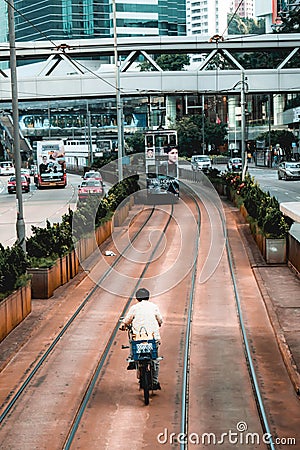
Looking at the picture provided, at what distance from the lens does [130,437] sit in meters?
11.6

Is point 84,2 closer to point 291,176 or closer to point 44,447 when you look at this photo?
point 291,176

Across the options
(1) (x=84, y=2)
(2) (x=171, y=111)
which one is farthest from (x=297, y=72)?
(1) (x=84, y=2)

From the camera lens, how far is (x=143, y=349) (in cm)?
1272

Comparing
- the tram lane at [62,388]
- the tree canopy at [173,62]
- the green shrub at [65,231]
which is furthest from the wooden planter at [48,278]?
the tree canopy at [173,62]

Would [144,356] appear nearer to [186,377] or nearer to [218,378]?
[186,377]

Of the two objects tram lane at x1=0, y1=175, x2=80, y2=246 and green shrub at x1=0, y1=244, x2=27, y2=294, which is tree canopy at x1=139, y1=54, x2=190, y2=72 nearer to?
tram lane at x1=0, y1=175, x2=80, y2=246

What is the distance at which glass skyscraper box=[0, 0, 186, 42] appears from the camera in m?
153

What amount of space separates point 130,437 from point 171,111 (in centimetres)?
11052

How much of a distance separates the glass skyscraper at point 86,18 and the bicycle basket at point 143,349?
464 ft

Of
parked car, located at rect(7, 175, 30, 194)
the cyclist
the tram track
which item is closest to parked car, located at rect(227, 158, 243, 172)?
parked car, located at rect(7, 175, 30, 194)

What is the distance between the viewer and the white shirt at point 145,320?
1286cm

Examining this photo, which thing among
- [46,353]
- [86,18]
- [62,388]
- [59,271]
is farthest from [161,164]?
[86,18]

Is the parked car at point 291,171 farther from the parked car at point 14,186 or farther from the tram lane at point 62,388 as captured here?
the tram lane at point 62,388

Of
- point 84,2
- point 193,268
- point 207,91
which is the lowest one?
point 193,268
